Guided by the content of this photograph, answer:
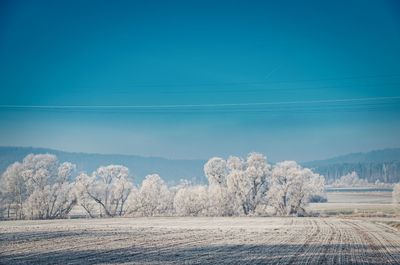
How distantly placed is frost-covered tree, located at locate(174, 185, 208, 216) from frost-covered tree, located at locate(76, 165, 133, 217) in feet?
37.0

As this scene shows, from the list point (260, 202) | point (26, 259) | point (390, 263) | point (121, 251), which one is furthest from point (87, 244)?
point (260, 202)

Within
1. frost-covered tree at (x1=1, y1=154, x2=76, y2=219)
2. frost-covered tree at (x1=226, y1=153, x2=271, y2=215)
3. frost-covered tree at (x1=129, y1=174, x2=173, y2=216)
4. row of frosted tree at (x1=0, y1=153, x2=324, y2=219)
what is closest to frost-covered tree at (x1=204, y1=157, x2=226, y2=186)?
row of frosted tree at (x1=0, y1=153, x2=324, y2=219)

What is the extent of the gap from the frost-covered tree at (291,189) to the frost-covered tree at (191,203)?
1446cm

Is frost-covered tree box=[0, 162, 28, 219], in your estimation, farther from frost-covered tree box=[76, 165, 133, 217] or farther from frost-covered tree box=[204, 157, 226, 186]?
frost-covered tree box=[204, 157, 226, 186]

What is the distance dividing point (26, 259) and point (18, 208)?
7343 centimetres

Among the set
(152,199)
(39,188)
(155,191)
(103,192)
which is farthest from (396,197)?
(39,188)

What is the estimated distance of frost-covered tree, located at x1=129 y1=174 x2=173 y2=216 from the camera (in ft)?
334

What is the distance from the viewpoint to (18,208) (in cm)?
9425

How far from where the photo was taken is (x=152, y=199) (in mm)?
103688

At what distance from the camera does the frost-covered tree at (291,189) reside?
9888cm

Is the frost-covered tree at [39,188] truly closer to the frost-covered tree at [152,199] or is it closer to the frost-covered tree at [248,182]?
the frost-covered tree at [152,199]

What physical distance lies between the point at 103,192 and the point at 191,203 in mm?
19349

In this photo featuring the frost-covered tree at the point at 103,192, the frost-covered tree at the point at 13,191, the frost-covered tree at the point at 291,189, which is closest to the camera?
the frost-covered tree at the point at 13,191

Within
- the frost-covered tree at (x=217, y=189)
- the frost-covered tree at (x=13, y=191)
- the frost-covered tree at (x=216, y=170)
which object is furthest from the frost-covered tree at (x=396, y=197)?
the frost-covered tree at (x=13, y=191)
